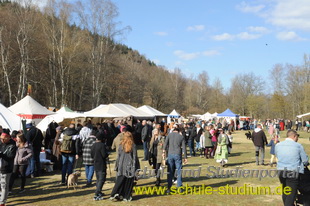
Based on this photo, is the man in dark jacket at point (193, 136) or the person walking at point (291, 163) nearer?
the person walking at point (291, 163)

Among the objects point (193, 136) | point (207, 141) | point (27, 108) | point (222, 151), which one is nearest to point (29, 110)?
point (27, 108)

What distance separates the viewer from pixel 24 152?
305 inches

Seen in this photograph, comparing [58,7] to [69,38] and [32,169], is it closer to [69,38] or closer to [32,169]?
[69,38]

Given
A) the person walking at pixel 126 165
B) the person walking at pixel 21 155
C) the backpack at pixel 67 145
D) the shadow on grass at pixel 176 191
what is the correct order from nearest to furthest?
the person walking at pixel 126 165
the shadow on grass at pixel 176 191
the person walking at pixel 21 155
the backpack at pixel 67 145

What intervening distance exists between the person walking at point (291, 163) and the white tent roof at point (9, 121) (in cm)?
1064

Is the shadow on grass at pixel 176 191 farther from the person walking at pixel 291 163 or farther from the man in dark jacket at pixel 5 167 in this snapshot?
the man in dark jacket at pixel 5 167

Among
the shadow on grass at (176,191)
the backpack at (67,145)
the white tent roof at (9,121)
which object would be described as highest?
the white tent roof at (9,121)

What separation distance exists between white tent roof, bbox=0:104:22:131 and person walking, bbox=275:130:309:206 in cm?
1064

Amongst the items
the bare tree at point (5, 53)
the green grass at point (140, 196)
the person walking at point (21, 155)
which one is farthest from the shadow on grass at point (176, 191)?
the bare tree at point (5, 53)

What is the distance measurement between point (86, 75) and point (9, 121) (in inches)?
986

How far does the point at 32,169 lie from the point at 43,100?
3190cm

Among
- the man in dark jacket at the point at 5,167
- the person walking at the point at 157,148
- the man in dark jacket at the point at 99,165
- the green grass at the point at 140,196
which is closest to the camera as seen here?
the man in dark jacket at the point at 5,167

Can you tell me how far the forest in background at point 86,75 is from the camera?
28844mm

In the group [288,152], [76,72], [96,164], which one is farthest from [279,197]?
[76,72]
